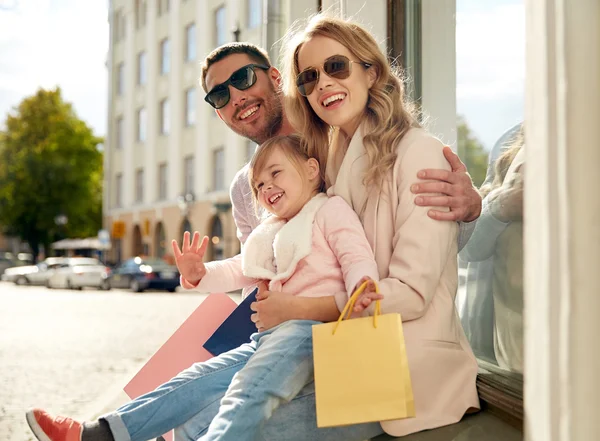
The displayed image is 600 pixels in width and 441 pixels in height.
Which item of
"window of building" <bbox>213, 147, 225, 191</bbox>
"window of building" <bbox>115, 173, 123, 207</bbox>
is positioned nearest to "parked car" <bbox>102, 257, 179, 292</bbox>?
"window of building" <bbox>213, 147, 225, 191</bbox>

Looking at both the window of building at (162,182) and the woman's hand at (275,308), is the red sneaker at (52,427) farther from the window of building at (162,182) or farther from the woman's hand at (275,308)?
the window of building at (162,182)

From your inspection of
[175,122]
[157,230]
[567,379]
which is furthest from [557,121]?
[157,230]

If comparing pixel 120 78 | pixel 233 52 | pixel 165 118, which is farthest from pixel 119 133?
pixel 233 52

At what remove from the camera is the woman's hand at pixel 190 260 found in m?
3.52

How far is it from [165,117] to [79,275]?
37.1ft

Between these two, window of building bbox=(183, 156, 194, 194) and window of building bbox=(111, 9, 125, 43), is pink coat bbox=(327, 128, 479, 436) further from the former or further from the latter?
window of building bbox=(111, 9, 125, 43)

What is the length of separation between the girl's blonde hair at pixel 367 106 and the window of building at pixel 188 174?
3395cm

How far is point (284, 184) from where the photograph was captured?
3.19 m

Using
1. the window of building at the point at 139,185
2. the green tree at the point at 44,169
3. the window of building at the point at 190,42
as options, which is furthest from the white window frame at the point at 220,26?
the green tree at the point at 44,169

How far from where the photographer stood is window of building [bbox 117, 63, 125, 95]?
148 feet

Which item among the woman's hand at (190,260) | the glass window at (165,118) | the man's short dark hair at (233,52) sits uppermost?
the glass window at (165,118)

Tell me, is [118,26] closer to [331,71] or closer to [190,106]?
[190,106]

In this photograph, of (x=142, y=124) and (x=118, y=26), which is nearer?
(x=142, y=124)

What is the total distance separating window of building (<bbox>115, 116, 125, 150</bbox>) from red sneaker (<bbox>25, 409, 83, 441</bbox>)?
143ft
